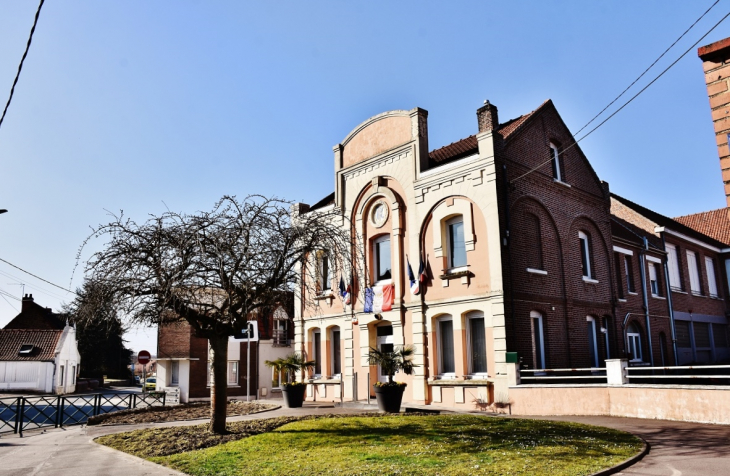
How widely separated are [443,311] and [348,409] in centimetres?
443

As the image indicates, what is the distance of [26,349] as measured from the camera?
4744 cm

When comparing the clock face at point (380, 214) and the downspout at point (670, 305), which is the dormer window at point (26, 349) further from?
the downspout at point (670, 305)

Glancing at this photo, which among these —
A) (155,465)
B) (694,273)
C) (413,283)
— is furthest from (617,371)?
(694,273)

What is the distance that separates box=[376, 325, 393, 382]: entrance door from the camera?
22.3m

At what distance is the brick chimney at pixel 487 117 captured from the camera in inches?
798

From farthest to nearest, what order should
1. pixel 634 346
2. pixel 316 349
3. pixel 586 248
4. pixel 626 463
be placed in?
pixel 316 349 → pixel 634 346 → pixel 586 248 → pixel 626 463

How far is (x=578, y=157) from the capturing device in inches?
938

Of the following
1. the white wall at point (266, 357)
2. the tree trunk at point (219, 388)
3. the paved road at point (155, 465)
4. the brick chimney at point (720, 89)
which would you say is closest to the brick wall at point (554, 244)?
the paved road at point (155, 465)

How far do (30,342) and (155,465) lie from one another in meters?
44.6

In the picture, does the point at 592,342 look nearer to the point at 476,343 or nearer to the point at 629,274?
the point at 629,274

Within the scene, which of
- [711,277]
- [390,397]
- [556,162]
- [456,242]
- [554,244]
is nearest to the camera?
[390,397]

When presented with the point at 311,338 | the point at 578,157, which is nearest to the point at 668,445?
the point at 578,157

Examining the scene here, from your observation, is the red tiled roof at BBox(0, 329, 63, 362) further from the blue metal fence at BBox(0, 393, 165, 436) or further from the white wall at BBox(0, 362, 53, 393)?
the blue metal fence at BBox(0, 393, 165, 436)

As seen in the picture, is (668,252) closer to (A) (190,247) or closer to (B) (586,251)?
(B) (586,251)
